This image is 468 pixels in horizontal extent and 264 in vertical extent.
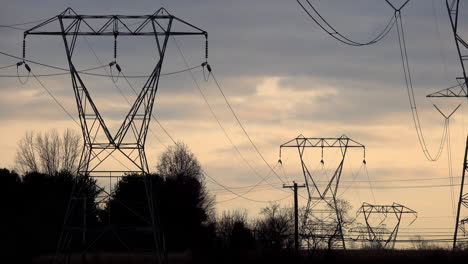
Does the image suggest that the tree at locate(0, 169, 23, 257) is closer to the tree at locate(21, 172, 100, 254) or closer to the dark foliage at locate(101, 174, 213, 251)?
the tree at locate(21, 172, 100, 254)

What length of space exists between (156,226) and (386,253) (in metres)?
25.2

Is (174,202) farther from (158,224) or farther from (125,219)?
(158,224)

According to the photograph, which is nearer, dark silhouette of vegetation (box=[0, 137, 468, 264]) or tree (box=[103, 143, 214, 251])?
dark silhouette of vegetation (box=[0, 137, 468, 264])

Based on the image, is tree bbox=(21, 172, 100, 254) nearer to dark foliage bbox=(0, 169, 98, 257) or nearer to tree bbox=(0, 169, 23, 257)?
dark foliage bbox=(0, 169, 98, 257)

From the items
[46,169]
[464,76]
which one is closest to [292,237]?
[464,76]

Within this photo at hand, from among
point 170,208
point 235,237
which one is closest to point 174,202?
point 170,208

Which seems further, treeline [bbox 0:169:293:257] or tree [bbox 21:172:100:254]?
tree [bbox 21:172:100:254]

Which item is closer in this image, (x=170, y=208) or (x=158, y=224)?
(x=158, y=224)

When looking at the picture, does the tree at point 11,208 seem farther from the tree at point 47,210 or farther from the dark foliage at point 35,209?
the tree at point 47,210

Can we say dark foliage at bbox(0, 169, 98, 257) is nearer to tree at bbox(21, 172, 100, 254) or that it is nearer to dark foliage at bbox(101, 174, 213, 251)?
tree at bbox(21, 172, 100, 254)

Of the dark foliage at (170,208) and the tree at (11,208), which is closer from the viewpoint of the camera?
the tree at (11,208)

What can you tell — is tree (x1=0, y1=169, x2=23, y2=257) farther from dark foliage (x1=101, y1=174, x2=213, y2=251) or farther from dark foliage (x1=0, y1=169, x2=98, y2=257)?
dark foliage (x1=101, y1=174, x2=213, y2=251)

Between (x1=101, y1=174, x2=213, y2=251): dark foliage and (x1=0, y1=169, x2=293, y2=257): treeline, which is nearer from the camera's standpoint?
(x1=0, y1=169, x2=293, y2=257): treeline

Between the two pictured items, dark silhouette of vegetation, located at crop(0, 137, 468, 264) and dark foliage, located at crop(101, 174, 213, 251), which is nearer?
dark silhouette of vegetation, located at crop(0, 137, 468, 264)
